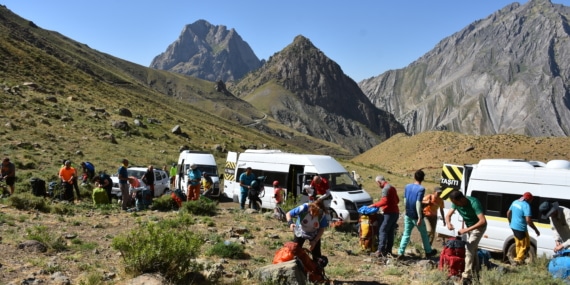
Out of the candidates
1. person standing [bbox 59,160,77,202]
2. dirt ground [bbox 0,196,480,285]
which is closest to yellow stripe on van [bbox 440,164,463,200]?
dirt ground [bbox 0,196,480,285]

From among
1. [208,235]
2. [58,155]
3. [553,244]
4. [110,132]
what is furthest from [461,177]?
[110,132]

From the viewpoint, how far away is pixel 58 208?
42.1 ft

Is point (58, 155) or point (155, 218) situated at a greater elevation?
point (58, 155)

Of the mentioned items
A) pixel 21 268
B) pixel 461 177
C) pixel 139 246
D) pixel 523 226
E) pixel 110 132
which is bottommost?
pixel 21 268

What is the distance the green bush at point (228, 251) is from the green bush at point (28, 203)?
23.0ft

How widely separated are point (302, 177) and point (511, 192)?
736cm

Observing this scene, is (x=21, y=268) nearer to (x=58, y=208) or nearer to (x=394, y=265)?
(x=58, y=208)

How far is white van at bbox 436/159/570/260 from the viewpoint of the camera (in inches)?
383

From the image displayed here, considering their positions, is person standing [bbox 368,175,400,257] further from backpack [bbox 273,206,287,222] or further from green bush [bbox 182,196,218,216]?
green bush [bbox 182,196,218,216]

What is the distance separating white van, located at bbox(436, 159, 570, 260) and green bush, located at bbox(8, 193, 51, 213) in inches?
479

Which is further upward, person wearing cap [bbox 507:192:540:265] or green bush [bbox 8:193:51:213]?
person wearing cap [bbox 507:192:540:265]

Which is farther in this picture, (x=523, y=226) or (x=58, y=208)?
(x=58, y=208)

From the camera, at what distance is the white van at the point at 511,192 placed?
9.73 m

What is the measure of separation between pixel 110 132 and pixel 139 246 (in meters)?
33.0
